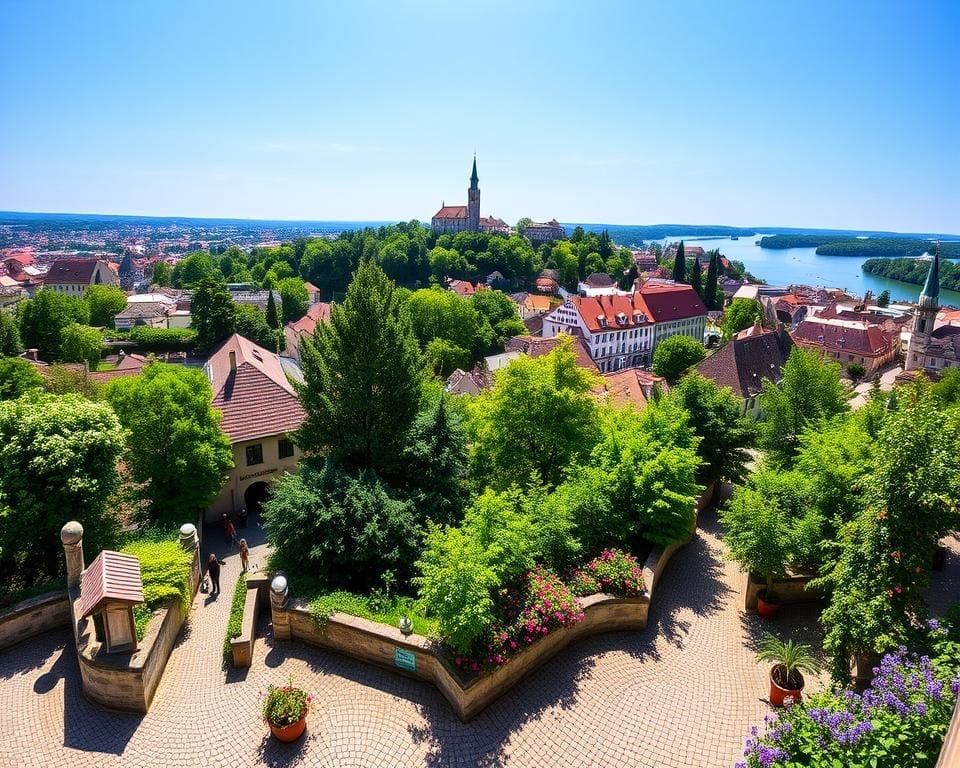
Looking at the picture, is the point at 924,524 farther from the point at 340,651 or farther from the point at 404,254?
the point at 404,254

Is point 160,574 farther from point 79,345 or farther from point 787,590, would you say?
point 79,345

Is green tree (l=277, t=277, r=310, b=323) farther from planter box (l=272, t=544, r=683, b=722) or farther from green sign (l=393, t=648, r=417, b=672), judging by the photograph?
green sign (l=393, t=648, r=417, b=672)

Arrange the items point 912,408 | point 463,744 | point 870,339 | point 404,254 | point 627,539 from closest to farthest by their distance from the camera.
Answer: point 463,744 → point 912,408 → point 627,539 → point 870,339 → point 404,254

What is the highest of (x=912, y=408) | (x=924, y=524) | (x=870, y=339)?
(x=912, y=408)

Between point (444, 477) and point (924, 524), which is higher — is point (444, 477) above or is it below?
below

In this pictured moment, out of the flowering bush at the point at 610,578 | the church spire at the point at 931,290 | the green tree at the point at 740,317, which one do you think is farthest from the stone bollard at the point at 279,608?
the green tree at the point at 740,317

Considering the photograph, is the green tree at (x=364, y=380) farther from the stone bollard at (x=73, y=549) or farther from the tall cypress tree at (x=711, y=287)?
the tall cypress tree at (x=711, y=287)

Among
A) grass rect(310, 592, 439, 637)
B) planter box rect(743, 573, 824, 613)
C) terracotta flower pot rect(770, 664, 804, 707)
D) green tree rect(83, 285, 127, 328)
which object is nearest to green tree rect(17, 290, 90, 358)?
green tree rect(83, 285, 127, 328)

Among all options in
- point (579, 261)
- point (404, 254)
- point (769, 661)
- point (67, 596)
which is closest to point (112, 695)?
point (67, 596)
